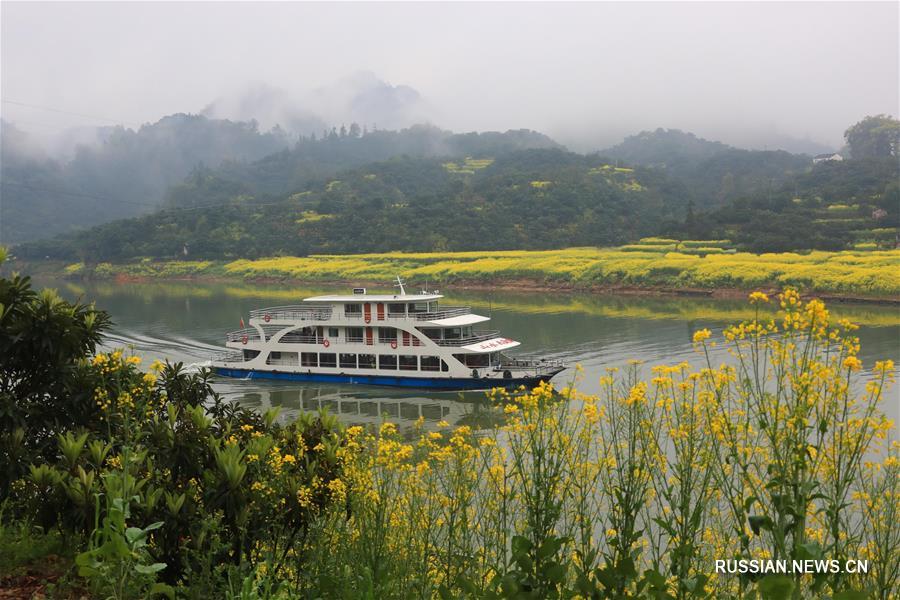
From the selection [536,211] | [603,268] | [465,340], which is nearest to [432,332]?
[465,340]

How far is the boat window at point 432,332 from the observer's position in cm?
2298

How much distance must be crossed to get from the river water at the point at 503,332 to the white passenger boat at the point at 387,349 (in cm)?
54

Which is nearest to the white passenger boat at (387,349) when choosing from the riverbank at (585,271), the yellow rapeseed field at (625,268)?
the riverbank at (585,271)

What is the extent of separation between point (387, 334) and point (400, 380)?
5.25ft

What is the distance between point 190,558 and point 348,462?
4.59 ft

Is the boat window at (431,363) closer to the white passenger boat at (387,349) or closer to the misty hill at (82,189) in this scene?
the white passenger boat at (387,349)

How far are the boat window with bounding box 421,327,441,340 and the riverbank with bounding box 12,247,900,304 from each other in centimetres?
2642

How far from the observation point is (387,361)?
23.6 m

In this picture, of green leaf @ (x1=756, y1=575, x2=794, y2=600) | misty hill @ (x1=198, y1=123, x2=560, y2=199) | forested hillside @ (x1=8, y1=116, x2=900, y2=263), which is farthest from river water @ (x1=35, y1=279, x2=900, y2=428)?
misty hill @ (x1=198, y1=123, x2=560, y2=199)

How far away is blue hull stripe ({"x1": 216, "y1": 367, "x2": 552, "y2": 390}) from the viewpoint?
21.8 metres

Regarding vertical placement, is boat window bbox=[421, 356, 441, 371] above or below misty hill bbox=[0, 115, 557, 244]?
below

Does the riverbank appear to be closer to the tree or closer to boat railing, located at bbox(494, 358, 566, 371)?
boat railing, located at bbox(494, 358, 566, 371)

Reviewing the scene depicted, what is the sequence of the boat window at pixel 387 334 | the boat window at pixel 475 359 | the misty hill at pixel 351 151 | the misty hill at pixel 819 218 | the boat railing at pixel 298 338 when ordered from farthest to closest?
the misty hill at pixel 351 151
the misty hill at pixel 819 218
the boat railing at pixel 298 338
the boat window at pixel 387 334
the boat window at pixel 475 359

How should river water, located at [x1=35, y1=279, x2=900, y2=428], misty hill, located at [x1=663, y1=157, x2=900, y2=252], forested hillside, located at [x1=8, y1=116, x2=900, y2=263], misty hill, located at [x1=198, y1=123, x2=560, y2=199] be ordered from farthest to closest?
misty hill, located at [x1=198, y1=123, x2=560, y2=199], forested hillside, located at [x1=8, y1=116, x2=900, y2=263], misty hill, located at [x1=663, y1=157, x2=900, y2=252], river water, located at [x1=35, y1=279, x2=900, y2=428]
